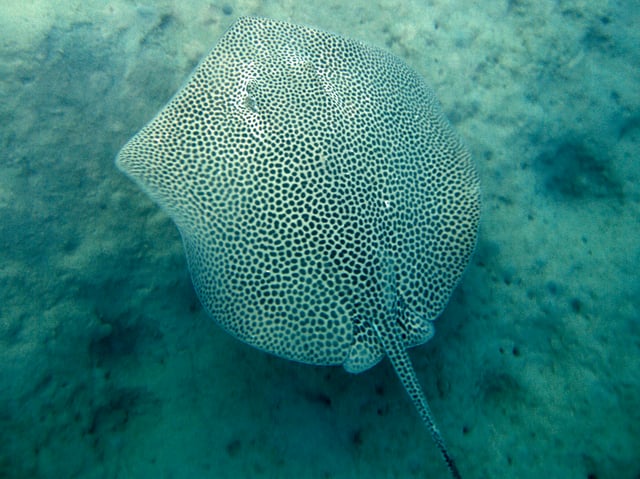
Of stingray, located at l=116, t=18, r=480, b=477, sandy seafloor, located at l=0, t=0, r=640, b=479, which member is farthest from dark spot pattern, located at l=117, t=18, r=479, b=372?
sandy seafloor, located at l=0, t=0, r=640, b=479

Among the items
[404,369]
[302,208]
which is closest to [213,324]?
[302,208]

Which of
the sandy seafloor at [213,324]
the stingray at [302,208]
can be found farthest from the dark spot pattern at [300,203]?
the sandy seafloor at [213,324]

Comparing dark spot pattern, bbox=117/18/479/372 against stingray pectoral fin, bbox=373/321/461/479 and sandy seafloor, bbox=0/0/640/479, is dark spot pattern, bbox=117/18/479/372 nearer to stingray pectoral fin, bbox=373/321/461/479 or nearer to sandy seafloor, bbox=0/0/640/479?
stingray pectoral fin, bbox=373/321/461/479

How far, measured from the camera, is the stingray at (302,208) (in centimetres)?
279

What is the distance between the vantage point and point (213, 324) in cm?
364

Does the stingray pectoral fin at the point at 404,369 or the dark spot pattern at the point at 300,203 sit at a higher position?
the dark spot pattern at the point at 300,203

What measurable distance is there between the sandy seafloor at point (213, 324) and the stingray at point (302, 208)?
3.22ft

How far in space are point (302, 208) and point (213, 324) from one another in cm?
161

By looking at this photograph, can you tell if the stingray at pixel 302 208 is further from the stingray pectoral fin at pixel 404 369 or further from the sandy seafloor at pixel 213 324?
the sandy seafloor at pixel 213 324

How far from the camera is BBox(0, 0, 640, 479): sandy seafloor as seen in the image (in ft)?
10.8

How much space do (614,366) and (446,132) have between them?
9.87 feet

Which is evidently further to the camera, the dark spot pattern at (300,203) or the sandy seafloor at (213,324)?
the sandy seafloor at (213,324)

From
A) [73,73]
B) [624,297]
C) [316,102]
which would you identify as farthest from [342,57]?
[624,297]

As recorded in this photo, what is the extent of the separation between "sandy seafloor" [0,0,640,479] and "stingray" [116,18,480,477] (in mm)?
983
